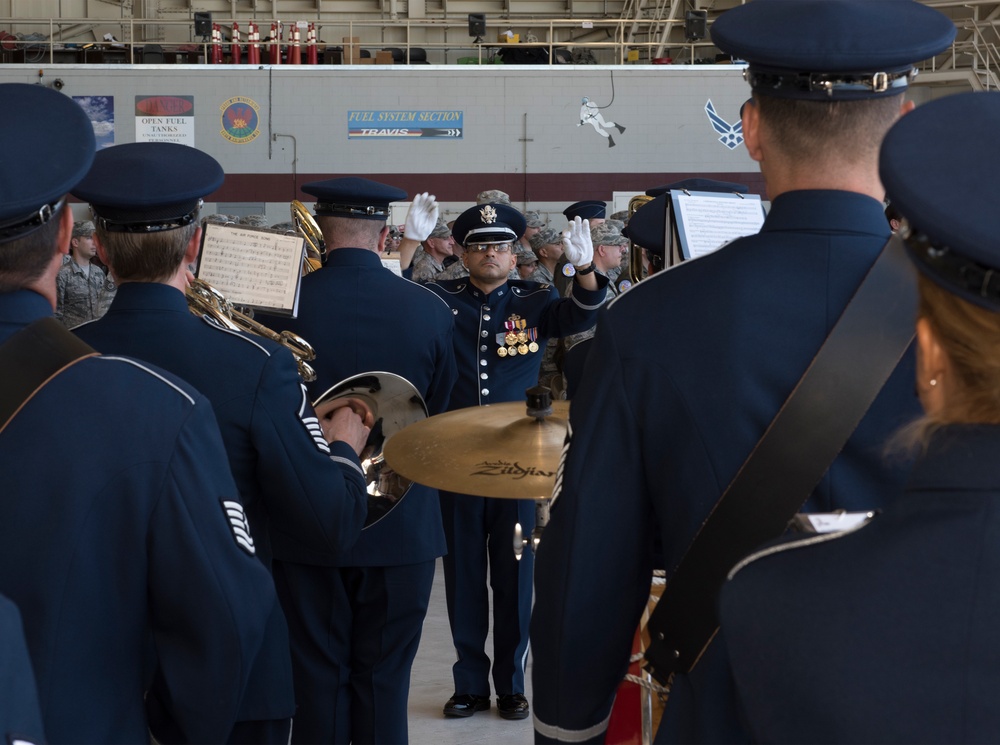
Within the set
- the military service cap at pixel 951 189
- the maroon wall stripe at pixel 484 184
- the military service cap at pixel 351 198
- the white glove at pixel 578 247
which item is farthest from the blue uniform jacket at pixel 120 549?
the maroon wall stripe at pixel 484 184

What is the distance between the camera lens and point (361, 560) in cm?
354

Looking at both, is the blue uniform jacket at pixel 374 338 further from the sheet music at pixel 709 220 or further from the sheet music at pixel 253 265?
the sheet music at pixel 709 220

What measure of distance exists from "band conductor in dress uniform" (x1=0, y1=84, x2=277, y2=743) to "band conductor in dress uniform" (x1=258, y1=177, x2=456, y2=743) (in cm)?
163

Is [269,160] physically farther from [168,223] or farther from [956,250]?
[956,250]

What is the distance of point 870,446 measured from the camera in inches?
60.3

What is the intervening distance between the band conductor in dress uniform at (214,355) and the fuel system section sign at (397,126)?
1529 centimetres

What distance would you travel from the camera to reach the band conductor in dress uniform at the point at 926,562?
0.95m

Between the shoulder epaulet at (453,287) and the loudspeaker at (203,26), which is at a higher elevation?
the loudspeaker at (203,26)

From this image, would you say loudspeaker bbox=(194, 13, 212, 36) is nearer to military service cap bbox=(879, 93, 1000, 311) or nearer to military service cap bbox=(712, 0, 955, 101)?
military service cap bbox=(712, 0, 955, 101)

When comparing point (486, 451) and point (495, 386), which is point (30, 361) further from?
point (495, 386)

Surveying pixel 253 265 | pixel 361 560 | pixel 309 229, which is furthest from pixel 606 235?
pixel 253 265

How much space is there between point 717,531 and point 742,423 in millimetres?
145

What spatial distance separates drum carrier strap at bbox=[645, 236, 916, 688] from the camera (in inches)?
59.0

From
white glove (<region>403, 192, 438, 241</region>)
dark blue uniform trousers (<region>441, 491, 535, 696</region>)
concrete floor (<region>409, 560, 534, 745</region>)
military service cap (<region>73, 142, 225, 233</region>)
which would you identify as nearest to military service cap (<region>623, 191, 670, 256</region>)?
military service cap (<region>73, 142, 225, 233</region>)
